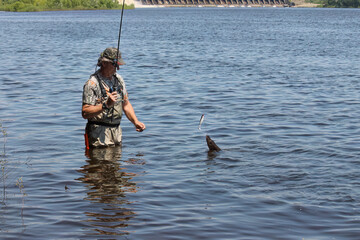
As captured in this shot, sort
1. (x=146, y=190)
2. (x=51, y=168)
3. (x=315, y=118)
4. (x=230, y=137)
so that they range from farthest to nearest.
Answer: (x=315, y=118) < (x=230, y=137) < (x=51, y=168) < (x=146, y=190)

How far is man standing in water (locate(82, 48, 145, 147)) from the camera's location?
823cm

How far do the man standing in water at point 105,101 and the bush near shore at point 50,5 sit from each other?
5915 inches

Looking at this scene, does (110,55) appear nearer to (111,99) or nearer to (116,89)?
(116,89)

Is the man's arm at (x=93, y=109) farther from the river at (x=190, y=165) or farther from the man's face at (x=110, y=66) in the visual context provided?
the river at (x=190, y=165)

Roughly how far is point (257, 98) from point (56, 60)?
53.3 feet

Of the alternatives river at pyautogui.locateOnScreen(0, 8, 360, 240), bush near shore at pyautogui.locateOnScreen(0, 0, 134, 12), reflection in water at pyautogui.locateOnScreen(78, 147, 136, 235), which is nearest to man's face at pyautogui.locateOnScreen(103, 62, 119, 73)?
reflection in water at pyautogui.locateOnScreen(78, 147, 136, 235)

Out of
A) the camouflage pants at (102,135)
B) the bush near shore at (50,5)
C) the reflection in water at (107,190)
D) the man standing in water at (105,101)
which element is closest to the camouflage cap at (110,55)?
the man standing in water at (105,101)

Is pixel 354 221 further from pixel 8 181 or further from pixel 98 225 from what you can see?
pixel 8 181

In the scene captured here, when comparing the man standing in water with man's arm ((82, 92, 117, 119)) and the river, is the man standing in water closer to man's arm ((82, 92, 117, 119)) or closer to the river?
man's arm ((82, 92, 117, 119))

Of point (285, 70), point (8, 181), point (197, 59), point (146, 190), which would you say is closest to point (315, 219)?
point (146, 190)

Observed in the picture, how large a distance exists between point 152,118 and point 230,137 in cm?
311

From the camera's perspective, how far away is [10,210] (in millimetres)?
7125

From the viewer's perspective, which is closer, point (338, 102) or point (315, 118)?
point (315, 118)

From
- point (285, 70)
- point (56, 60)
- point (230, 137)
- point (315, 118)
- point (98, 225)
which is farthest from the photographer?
point (56, 60)
